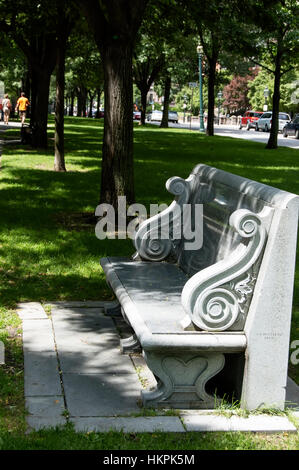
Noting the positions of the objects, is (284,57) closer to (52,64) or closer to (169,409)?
(52,64)

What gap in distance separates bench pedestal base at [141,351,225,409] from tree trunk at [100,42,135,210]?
233 inches

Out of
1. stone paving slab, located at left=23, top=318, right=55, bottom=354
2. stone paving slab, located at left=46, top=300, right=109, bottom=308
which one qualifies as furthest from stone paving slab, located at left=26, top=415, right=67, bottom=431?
stone paving slab, located at left=46, top=300, right=109, bottom=308

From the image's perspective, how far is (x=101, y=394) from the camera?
454 centimetres

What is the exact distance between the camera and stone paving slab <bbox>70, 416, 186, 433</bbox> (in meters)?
4.03

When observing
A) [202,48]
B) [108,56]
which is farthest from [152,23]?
[202,48]

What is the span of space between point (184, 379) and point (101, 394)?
0.55m

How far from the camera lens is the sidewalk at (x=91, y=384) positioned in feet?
13.6

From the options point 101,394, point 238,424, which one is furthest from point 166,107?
point 238,424

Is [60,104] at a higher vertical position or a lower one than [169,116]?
higher

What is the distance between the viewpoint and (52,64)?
866 inches

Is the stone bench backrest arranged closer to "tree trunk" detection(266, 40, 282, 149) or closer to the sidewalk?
the sidewalk

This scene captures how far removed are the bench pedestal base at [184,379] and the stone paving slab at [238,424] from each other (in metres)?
0.14

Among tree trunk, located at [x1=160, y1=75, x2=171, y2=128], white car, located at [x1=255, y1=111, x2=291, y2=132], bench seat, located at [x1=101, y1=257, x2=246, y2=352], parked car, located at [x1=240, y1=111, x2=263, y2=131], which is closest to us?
bench seat, located at [x1=101, y1=257, x2=246, y2=352]

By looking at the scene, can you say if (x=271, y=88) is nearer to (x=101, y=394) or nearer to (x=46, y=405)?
(x=101, y=394)
